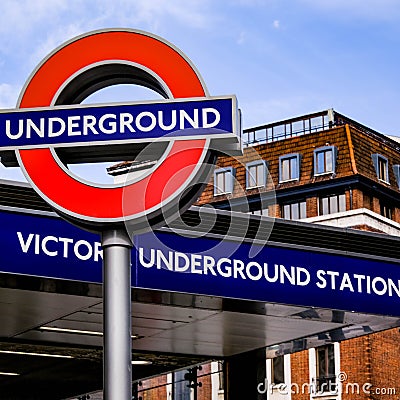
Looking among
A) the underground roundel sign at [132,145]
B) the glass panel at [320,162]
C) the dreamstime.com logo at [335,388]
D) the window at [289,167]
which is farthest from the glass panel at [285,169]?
the underground roundel sign at [132,145]

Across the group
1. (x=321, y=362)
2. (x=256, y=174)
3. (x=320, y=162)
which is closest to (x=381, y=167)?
(x=320, y=162)

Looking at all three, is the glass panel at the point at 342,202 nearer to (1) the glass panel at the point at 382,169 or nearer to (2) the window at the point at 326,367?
(1) the glass panel at the point at 382,169

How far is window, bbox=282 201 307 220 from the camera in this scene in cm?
4897

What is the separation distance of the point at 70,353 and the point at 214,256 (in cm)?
522

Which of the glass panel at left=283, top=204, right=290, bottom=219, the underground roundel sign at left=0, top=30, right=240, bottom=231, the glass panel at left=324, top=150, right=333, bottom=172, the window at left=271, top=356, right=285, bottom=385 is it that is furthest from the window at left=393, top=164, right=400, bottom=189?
the underground roundel sign at left=0, top=30, right=240, bottom=231

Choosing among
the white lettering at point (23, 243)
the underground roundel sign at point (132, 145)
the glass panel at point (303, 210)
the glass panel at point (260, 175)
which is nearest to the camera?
the underground roundel sign at point (132, 145)

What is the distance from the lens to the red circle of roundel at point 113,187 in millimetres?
5723

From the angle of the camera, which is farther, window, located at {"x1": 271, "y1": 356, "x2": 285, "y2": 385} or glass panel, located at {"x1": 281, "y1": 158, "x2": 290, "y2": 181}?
glass panel, located at {"x1": 281, "y1": 158, "x2": 290, "y2": 181}

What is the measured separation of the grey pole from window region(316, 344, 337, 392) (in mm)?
40673

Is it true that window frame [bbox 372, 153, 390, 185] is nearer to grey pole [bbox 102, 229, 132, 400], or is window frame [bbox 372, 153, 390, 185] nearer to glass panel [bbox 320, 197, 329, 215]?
glass panel [bbox 320, 197, 329, 215]

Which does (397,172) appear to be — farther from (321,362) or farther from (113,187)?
(113,187)

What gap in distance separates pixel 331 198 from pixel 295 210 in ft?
6.56

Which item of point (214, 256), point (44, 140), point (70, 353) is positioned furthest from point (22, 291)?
point (44, 140)

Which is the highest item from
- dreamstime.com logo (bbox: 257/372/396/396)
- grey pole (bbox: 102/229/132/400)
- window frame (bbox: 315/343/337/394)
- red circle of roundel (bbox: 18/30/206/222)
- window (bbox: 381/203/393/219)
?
window (bbox: 381/203/393/219)
